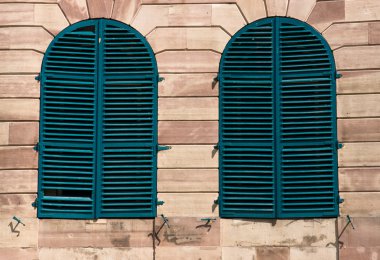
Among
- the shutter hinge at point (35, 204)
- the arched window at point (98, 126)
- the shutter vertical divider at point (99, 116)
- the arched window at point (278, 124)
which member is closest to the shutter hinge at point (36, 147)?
the arched window at point (98, 126)

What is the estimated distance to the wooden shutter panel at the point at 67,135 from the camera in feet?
47.9

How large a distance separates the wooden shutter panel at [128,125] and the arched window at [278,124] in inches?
56.1

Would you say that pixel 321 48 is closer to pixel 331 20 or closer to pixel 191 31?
pixel 331 20

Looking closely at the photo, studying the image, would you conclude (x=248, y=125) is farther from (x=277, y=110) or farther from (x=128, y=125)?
(x=128, y=125)

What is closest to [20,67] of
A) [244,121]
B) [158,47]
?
[158,47]

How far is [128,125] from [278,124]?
9.77 feet

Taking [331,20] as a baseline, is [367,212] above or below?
below

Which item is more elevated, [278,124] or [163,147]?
[278,124]

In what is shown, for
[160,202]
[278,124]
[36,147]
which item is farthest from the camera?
[36,147]

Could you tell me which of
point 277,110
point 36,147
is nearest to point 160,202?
point 36,147

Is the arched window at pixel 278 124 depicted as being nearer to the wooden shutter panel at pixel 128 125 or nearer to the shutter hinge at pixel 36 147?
the wooden shutter panel at pixel 128 125

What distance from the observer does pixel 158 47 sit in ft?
49.2

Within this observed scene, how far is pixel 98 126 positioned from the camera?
14773 millimetres

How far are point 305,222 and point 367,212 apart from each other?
3.90 ft
